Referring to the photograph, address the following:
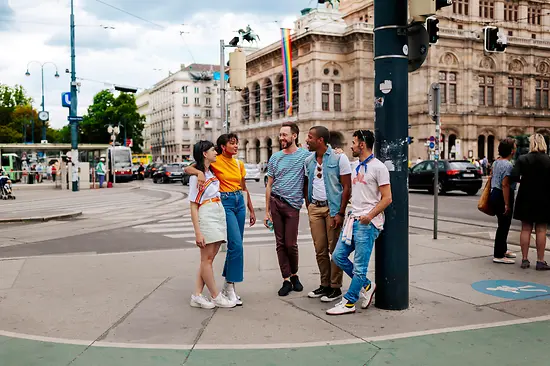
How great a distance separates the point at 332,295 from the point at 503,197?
12.3 ft

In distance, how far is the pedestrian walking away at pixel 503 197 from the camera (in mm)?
8367

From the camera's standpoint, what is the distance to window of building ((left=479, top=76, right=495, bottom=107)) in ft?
215

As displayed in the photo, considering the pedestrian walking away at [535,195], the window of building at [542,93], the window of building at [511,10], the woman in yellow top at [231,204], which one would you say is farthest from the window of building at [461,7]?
the woman in yellow top at [231,204]

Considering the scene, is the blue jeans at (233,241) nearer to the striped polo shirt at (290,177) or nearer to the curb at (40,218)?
the striped polo shirt at (290,177)

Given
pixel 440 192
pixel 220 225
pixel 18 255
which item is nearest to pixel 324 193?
pixel 220 225

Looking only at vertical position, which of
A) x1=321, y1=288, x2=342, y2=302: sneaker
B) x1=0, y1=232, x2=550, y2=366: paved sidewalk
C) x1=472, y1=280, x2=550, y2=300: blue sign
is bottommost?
x1=472, y1=280, x2=550, y2=300: blue sign

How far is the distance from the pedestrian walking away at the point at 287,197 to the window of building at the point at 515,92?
66598mm

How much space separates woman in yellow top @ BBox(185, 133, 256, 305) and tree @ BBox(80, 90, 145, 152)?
90.2 m

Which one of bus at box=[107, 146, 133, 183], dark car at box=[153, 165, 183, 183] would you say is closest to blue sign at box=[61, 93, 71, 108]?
dark car at box=[153, 165, 183, 183]

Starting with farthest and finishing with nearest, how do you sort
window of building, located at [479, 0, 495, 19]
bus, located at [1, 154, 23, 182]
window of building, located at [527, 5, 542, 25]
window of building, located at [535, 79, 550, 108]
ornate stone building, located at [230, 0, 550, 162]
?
window of building, located at [527, 5, 542, 25]
window of building, located at [535, 79, 550, 108]
window of building, located at [479, 0, 495, 19]
ornate stone building, located at [230, 0, 550, 162]
bus, located at [1, 154, 23, 182]

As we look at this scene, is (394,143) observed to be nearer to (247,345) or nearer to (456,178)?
(247,345)

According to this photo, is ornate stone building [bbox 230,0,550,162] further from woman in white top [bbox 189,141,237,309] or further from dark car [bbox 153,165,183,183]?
woman in white top [bbox 189,141,237,309]

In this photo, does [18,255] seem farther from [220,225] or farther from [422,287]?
[422,287]

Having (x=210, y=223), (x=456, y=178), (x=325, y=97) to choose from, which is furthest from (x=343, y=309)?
(x=325, y=97)
